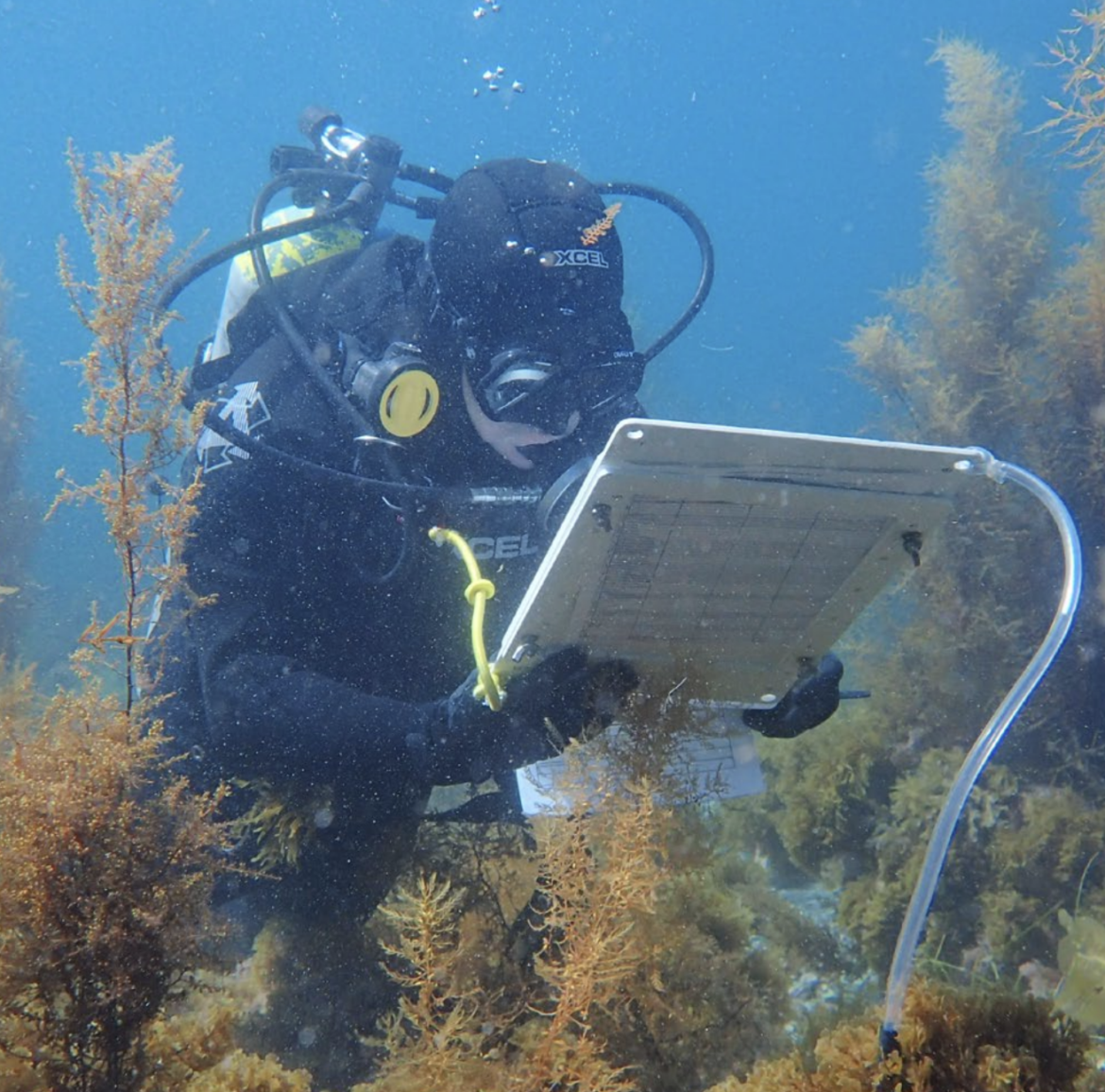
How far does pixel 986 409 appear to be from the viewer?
7.66m

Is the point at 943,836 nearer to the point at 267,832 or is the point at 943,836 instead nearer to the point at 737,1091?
the point at 737,1091

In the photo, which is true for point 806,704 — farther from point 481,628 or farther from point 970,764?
point 481,628

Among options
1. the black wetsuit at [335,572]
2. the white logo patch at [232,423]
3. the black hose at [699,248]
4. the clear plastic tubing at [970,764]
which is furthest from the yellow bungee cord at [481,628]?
the black hose at [699,248]

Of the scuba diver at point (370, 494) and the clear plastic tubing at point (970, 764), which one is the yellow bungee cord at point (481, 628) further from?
the clear plastic tubing at point (970, 764)

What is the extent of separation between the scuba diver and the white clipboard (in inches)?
19.7

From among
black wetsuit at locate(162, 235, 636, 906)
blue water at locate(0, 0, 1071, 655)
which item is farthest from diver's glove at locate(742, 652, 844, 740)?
blue water at locate(0, 0, 1071, 655)

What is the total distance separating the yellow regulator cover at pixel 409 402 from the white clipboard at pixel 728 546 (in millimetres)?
1229

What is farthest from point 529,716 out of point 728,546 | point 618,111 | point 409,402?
point 618,111

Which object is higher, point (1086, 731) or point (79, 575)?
point (1086, 731)

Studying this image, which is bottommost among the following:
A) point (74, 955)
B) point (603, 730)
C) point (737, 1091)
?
point (74, 955)

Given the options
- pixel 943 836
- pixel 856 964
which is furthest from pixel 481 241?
pixel 856 964

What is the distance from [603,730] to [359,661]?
1608 millimetres

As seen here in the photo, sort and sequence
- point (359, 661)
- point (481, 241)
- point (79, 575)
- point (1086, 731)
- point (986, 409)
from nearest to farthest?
point (481, 241), point (359, 661), point (1086, 731), point (986, 409), point (79, 575)

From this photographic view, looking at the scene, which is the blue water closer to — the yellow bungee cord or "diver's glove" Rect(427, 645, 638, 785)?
"diver's glove" Rect(427, 645, 638, 785)
